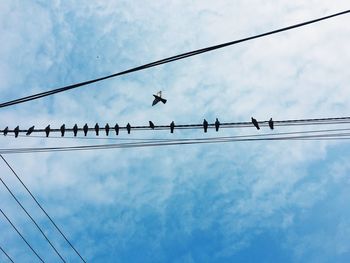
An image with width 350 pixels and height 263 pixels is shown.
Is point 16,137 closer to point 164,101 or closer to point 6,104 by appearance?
point 164,101

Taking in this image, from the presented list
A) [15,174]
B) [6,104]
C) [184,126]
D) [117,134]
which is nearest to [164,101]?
[117,134]

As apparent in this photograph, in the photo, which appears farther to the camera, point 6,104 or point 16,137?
point 16,137

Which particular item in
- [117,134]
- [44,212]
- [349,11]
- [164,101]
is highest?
[164,101]

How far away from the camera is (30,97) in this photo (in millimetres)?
7617

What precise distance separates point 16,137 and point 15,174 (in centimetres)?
274

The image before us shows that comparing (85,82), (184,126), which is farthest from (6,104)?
(184,126)

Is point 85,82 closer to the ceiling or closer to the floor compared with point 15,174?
closer to the floor

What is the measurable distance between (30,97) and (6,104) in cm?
70

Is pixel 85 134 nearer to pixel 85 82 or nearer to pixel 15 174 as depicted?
pixel 15 174

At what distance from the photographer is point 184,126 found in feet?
43.2

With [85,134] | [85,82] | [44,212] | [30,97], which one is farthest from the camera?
[85,134]

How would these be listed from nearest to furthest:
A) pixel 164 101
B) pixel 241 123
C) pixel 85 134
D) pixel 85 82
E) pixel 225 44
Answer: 1. pixel 225 44
2. pixel 85 82
3. pixel 241 123
4. pixel 85 134
5. pixel 164 101

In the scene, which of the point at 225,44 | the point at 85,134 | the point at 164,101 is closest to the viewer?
the point at 225,44

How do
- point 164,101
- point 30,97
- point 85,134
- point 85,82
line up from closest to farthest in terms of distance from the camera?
point 85,82 < point 30,97 < point 85,134 < point 164,101
